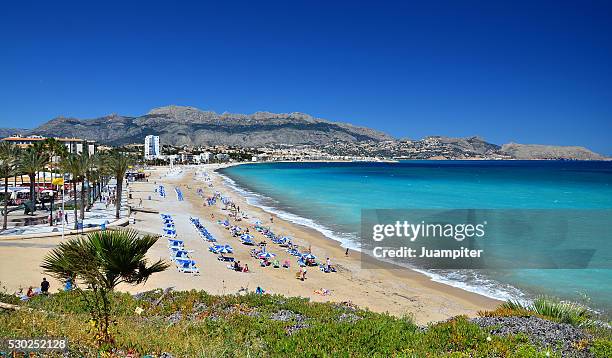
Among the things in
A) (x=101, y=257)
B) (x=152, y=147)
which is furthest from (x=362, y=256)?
(x=152, y=147)

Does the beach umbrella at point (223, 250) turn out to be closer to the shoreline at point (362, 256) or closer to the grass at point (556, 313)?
the shoreline at point (362, 256)

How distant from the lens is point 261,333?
769 cm

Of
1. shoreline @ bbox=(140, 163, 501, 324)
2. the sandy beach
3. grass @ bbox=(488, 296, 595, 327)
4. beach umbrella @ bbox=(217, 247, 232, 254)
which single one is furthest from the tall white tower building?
grass @ bbox=(488, 296, 595, 327)

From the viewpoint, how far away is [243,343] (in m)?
7.04

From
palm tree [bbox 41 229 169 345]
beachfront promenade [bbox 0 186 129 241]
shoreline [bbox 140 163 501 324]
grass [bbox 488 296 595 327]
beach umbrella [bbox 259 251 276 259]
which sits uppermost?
palm tree [bbox 41 229 169 345]

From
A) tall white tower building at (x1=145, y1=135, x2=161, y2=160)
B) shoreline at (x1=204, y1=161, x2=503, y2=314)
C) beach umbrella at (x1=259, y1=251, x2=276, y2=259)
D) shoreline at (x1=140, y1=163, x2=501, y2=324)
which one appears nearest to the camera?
shoreline at (x1=140, y1=163, x2=501, y2=324)

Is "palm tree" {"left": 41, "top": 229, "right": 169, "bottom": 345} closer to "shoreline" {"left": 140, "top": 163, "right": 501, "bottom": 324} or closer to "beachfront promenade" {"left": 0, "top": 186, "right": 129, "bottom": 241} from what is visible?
"shoreline" {"left": 140, "top": 163, "right": 501, "bottom": 324}

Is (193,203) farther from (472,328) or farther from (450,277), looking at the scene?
(472,328)

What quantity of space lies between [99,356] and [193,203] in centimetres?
4112

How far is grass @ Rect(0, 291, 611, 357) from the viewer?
632 cm

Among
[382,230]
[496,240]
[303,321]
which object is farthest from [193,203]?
[303,321]

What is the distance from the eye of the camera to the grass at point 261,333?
20.7ft

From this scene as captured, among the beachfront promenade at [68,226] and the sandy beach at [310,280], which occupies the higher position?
the beachfront promenade at [68,226]

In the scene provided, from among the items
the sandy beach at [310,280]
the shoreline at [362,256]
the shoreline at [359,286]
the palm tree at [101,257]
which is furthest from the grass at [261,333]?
the shoreline at [362,256]
